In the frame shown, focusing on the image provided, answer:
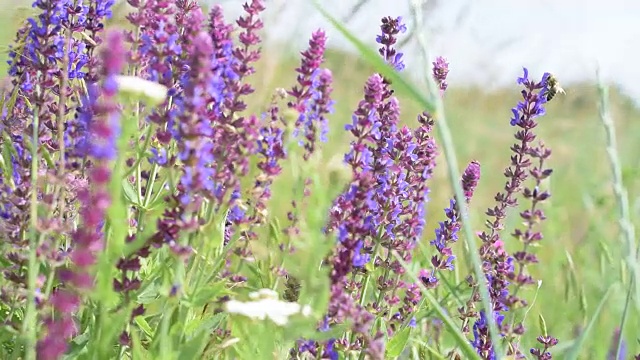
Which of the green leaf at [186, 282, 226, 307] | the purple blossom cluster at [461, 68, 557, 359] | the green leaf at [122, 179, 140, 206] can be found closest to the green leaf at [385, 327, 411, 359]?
the purple blossom cluster at [461, 68, 557, 359]

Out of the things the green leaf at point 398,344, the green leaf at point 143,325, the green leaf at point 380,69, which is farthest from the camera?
the green leaf at point 398,344

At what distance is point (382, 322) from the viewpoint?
80.8 inches

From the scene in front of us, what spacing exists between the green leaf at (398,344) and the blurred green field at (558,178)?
283 mm

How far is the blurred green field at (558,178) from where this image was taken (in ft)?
8.34

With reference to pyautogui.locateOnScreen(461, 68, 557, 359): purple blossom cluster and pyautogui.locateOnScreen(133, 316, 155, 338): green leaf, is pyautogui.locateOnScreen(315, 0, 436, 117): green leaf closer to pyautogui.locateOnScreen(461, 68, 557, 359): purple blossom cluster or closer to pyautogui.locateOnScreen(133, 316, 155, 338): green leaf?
pyautogui.locateOnScreen(461, 68, 557, 359): purple blossom cluster

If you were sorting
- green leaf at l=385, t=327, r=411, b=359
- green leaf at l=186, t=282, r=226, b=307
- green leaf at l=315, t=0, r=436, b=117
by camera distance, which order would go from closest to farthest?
1. green leaf at l=315, t=0, r=436, b=117
2. green leaf at l=186, t=282, r=226, b=307
3. green leaf at l=385, t=327, r=411, b=359

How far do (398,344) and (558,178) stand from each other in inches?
223

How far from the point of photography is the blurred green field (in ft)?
8.34

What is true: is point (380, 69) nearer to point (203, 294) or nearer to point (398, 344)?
point (203, 294)

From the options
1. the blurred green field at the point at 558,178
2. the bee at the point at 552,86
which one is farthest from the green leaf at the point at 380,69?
the bee at the point at 552,86

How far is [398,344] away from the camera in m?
1.92

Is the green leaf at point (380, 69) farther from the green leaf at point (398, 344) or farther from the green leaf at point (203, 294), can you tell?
the green leaf at point (398, 344)

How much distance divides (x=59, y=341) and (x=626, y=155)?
726 centimetres

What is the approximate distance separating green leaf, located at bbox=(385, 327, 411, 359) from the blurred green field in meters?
0.28
